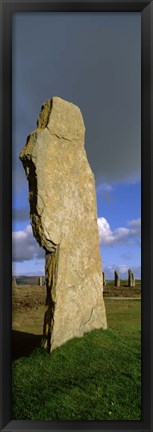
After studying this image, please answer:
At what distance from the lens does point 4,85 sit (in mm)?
4867

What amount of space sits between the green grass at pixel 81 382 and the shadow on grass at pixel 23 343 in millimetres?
351

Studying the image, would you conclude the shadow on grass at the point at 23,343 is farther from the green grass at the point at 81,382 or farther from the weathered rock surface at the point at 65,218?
the weathered rock surface at the point at 65,218

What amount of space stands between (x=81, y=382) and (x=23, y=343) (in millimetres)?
1796

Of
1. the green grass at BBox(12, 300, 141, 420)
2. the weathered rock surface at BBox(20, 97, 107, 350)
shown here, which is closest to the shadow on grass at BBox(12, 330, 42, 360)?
the green grass at BBox(12, 300, 141, 420)

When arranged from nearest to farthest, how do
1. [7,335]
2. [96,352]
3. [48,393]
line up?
[7,335] → [48,393] → [96,352]

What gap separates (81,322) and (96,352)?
19.0 inches

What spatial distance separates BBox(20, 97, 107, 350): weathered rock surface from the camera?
19.8 feet

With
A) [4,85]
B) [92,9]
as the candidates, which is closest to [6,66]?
[4,85]

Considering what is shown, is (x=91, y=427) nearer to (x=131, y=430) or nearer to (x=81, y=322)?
(x=131, y=430)

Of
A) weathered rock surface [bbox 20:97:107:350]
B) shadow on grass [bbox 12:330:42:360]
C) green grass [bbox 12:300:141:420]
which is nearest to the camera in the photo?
green grass [bbox 12:300:141:420]

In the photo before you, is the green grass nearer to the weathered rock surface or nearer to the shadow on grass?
the weathered rock surface

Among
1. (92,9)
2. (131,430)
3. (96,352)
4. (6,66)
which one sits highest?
(92,9)

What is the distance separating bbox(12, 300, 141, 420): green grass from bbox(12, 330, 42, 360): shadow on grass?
1.15 ft

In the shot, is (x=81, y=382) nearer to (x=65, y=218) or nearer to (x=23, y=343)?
(x=23, y=343)
